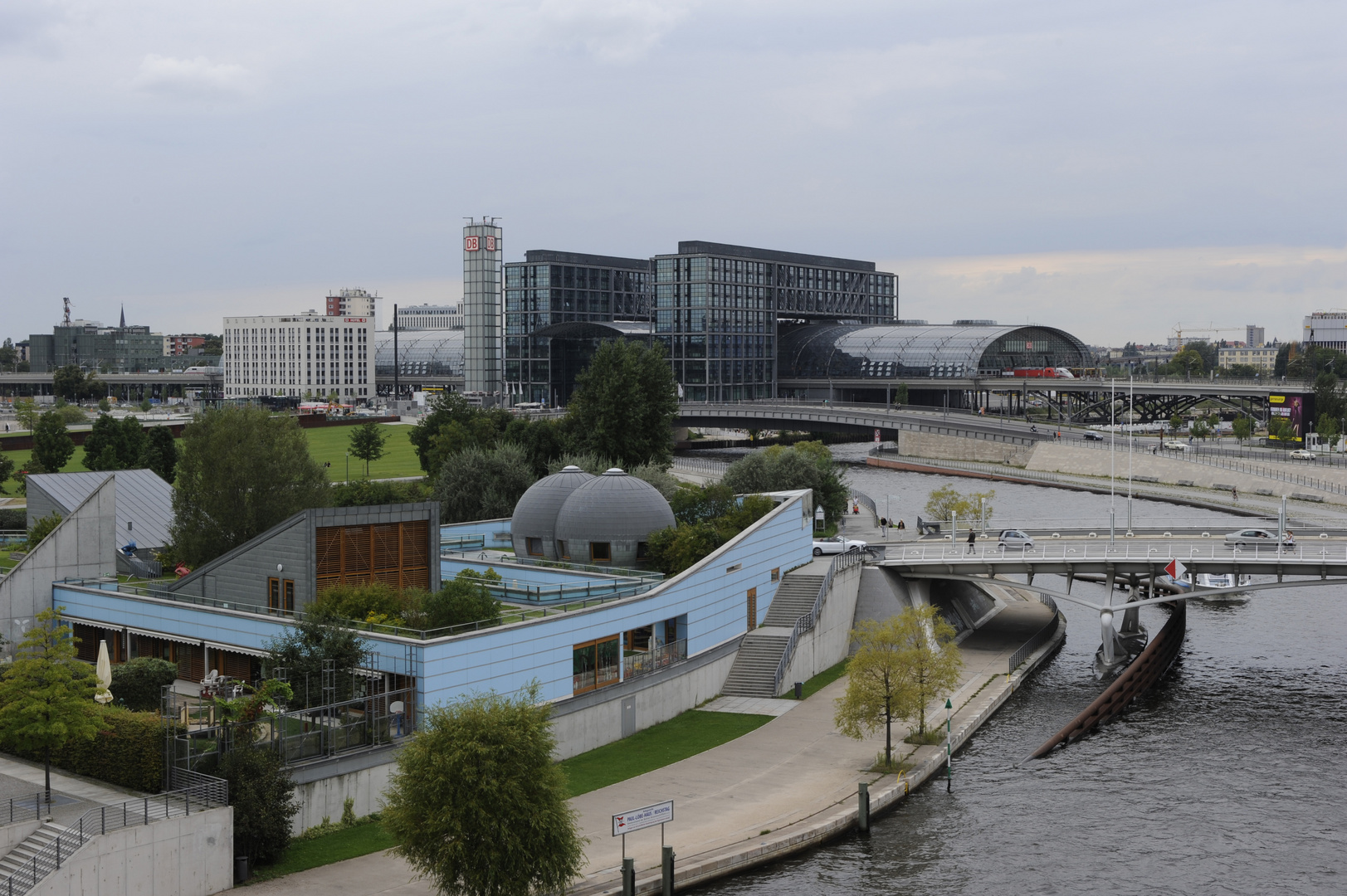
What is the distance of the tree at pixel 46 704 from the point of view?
33.8 meters

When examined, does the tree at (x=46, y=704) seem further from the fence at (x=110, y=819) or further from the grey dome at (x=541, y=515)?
Answer: the grey dome at (x=541, y=515)

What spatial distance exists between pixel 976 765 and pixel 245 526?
112 feet

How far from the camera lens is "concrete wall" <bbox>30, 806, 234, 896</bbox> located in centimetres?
2986

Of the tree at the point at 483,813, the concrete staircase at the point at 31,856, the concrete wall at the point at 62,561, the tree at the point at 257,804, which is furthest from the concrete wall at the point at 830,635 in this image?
the concrete staircase at the point at 31,856

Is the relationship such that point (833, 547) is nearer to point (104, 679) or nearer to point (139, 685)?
point (139, 685)

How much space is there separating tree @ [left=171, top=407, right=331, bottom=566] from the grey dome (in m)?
11.0

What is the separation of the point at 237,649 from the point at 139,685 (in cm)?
339

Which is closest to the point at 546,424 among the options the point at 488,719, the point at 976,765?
the point at 976,765

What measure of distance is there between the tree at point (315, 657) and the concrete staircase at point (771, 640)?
1944 cm

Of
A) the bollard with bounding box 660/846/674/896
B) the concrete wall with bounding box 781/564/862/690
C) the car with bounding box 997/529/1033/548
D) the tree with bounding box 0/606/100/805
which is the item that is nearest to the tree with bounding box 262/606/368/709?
the tree with bounding box 0/606/100/805

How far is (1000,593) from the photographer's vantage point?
3071 inches

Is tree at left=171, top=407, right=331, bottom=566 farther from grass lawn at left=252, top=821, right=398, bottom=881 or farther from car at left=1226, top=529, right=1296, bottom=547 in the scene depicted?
car at left=1226, top=529, right=1296, bottom=547

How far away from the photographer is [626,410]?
3942 inches

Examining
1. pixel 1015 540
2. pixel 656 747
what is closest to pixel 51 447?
pixel 1015 540
